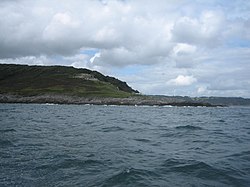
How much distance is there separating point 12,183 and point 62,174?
2384 millimetres

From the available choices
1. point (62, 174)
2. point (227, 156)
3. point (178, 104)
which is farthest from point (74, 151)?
point (178, 104)

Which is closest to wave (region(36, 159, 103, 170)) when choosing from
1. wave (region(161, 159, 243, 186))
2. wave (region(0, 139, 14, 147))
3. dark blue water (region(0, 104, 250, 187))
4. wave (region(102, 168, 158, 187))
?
dark blue water (region(0, 104, 250, 187))

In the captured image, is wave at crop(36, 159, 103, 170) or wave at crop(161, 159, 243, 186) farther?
wave at crop(36, 159, 103, 170)

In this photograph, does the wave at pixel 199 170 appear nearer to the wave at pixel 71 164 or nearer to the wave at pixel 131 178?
the wave at pixel 131 178

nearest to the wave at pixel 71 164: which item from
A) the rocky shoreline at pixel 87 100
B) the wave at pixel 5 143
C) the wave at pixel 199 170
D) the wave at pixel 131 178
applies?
the wave at pixel 131 178

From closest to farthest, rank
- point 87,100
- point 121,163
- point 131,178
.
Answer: point 131,178 < point 121,163 < point 87,100

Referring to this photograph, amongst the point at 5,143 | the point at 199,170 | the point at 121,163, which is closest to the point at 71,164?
the point at 121,163

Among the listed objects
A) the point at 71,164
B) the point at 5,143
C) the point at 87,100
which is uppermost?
the point at 87,100

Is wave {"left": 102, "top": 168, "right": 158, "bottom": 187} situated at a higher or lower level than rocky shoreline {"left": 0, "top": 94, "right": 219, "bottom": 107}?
lower

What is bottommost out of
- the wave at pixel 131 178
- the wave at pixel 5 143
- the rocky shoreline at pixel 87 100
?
the wave at pixel 131 178

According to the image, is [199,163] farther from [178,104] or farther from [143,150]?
[178,104]

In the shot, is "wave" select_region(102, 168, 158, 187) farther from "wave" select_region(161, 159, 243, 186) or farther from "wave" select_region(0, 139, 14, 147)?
"wave" select_region(0, 139, 14, 147)

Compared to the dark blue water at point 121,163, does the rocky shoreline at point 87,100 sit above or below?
above

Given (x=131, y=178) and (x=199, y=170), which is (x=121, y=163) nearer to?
(x=131, y=178)
